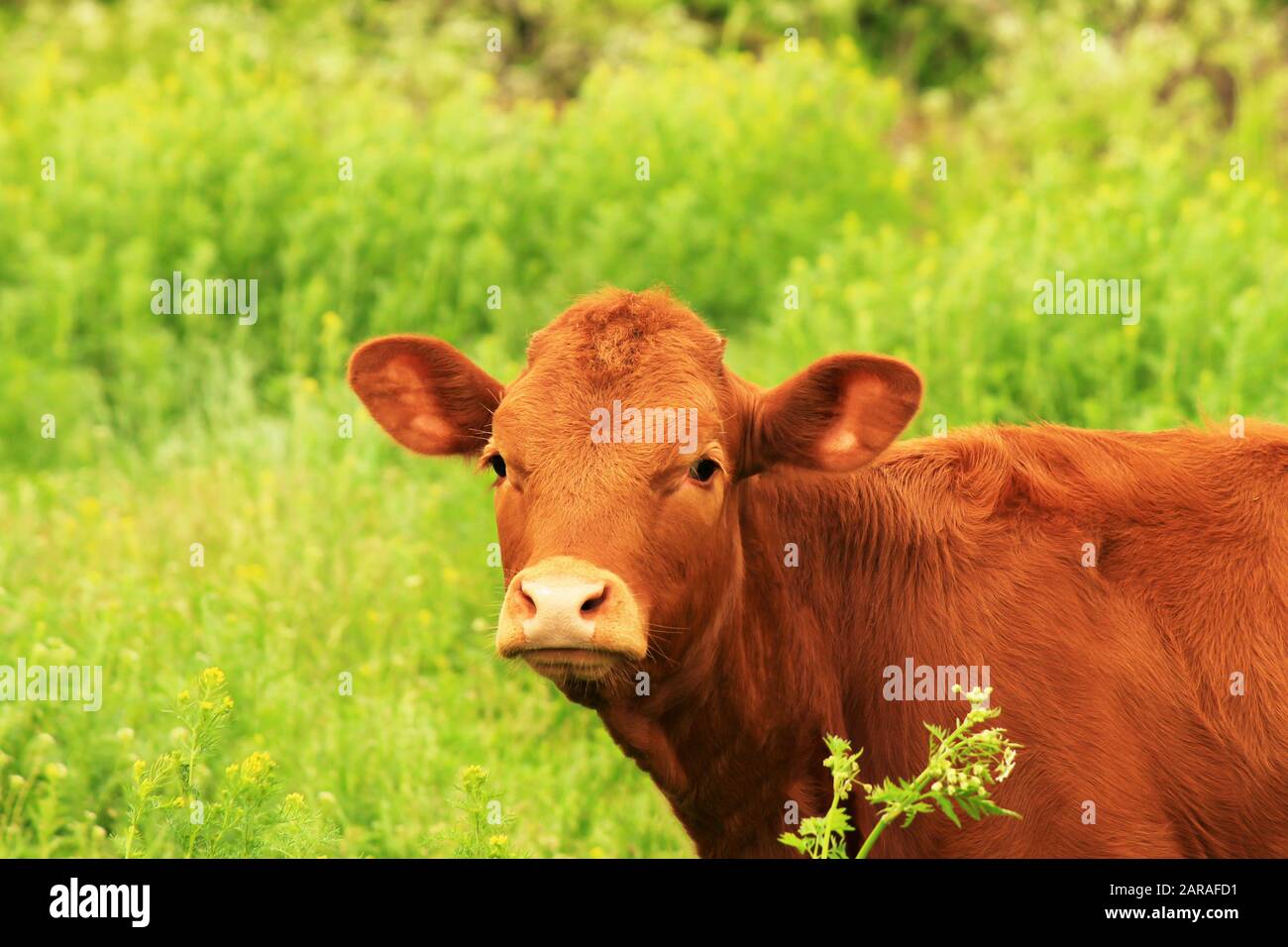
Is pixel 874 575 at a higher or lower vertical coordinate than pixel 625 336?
lower

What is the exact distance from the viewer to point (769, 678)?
4500 millimetres

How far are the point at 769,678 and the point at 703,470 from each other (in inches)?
24.2

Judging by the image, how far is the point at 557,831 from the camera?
5.92 meters

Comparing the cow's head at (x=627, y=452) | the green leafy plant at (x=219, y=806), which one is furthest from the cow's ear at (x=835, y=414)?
the green leafy plant at (x=219, y=806)

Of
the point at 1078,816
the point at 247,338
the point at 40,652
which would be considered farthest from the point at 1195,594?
the point at 247,338

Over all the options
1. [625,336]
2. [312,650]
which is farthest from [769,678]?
[312,650]

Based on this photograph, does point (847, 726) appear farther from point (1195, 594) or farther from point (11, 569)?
point (11, 569)

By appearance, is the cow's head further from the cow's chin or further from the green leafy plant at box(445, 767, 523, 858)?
the green leafy plant at box(445, 767, 523, 858)

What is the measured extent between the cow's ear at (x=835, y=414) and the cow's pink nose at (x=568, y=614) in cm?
78

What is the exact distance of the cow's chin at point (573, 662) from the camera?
12.7 ft

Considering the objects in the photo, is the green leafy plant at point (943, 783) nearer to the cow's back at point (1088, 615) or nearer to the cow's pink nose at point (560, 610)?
the cow's back at point (1088, 615)

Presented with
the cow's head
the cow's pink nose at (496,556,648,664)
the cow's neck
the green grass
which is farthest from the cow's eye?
the green grass

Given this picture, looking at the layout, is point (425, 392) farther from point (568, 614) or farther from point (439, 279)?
point (439, 279)

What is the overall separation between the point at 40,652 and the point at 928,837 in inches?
126
